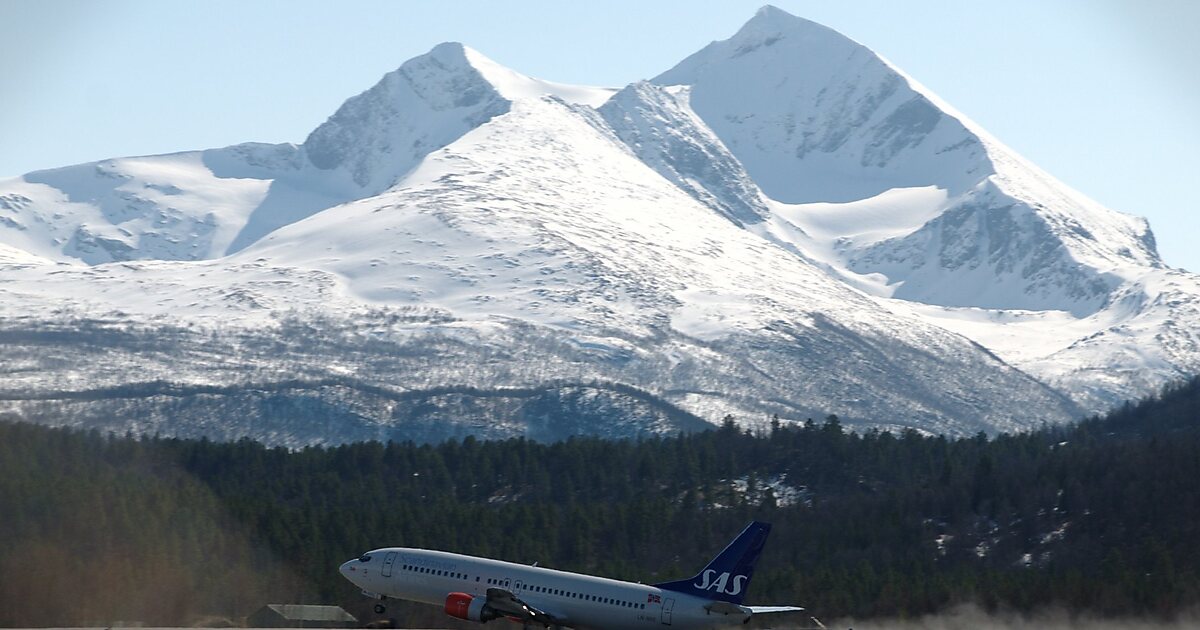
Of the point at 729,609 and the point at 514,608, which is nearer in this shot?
the point at 729,609

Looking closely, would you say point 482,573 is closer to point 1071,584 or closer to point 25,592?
point 25,592

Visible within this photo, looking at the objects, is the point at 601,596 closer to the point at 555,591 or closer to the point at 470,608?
the point at 555,591

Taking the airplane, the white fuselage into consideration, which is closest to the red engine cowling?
the airplane

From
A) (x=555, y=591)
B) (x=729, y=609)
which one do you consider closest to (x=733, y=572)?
(x=729, y=609)

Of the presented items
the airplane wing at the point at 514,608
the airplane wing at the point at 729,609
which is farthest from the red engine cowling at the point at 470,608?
the airplane wing at the point at 729,609

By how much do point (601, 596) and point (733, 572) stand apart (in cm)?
959

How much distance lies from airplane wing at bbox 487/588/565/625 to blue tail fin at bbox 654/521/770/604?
9370mm

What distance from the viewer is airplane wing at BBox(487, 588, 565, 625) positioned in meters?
120

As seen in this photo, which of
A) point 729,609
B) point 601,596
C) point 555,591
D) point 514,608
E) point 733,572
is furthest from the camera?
point 555,591

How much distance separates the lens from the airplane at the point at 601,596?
11875 centimetres

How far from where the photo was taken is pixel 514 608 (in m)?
120

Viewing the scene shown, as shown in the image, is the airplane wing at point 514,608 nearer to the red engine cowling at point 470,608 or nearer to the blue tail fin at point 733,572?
the red engine cowling at point 470,608

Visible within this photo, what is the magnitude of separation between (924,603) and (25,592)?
8307cm

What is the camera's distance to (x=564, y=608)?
121m
